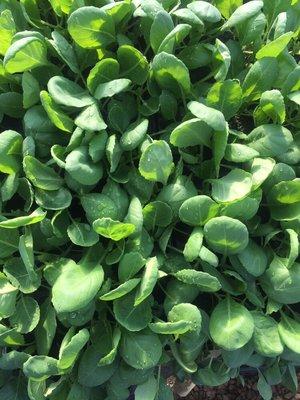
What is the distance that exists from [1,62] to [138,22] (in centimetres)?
31

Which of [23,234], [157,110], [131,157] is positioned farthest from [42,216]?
[157,110]

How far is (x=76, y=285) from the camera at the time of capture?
1.03 meters

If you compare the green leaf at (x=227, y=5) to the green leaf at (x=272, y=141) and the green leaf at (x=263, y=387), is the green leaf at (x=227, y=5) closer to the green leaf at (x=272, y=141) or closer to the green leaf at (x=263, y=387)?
the green leaf at (x=272, y=141)

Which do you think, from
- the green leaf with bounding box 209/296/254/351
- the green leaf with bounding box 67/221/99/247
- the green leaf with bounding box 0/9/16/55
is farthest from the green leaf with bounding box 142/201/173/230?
the green leaf with bounding box 0/9/16/55

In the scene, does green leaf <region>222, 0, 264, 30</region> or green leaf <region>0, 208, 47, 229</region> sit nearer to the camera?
green leaf <region>0, 208, 47, 229</region>

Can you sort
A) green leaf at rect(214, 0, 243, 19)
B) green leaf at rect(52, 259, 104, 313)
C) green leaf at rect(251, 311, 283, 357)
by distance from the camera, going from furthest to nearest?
green leaf at rect(214, 0, 243, 19)
green leaf at rect(251, 311, 283, 357)
green leaf at rect(52, 259, 104, 313)

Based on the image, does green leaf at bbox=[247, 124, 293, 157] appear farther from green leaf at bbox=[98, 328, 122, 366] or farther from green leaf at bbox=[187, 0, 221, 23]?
green leaf at bbox=[98, 328, 122, 366]

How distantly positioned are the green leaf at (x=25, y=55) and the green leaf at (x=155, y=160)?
0.29 metres

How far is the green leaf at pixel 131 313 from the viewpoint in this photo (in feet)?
3.52

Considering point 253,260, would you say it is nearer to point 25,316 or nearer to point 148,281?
point 148,281

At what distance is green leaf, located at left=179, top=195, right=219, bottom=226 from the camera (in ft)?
3.49

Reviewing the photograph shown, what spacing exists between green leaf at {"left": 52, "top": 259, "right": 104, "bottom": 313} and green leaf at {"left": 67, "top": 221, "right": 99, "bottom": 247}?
5 cm

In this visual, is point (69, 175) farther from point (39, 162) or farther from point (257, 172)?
point (257, 172)

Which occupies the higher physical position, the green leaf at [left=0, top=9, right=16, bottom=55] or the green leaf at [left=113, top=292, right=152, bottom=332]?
the green leaf at [left=0, top=9, right=16, bottom=55]
